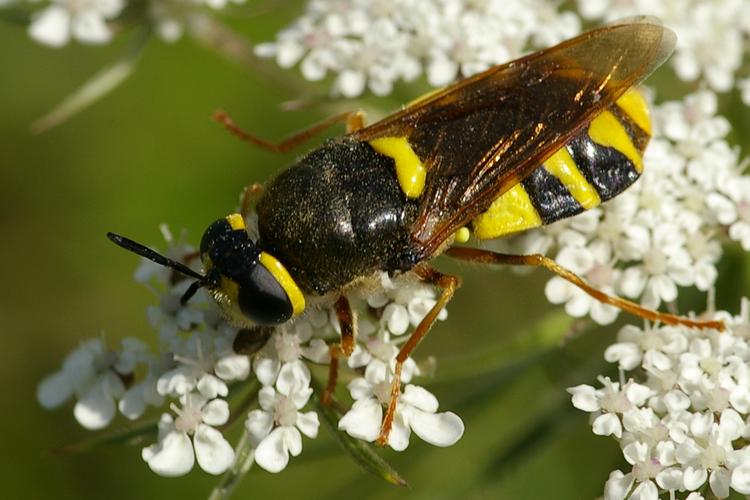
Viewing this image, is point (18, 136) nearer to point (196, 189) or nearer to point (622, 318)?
point (196, 189)

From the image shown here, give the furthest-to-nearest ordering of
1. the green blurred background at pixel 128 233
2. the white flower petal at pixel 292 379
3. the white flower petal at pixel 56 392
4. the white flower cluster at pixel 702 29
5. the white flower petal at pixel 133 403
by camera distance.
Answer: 1. the green blurred background at pixel 128 233
2. the white flower cluster at pixel 702 29
3. the white flower petal at pixel 56 392
4. the white flower petal at pixel 133 403
5. the white flower petal at pixel 292 379

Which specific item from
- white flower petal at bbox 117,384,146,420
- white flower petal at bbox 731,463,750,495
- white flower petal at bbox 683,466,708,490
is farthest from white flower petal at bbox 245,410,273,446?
white flower petal at bbox 731,463,750,495

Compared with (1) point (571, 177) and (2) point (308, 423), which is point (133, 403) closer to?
(2) point (308, 423)

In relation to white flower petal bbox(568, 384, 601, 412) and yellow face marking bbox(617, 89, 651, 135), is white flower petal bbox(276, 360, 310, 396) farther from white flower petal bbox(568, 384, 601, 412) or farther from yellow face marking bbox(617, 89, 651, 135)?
yellow face marking bbox(617, 89, 651, 135)

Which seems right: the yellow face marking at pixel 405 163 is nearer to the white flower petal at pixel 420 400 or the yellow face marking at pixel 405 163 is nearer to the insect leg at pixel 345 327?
the insect leg at pixel 345 327

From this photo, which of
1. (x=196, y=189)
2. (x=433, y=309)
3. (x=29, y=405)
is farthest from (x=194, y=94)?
(x=433, y=309)

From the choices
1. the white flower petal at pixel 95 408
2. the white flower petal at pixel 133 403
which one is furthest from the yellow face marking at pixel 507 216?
the white flower petal at pixel 95 408
